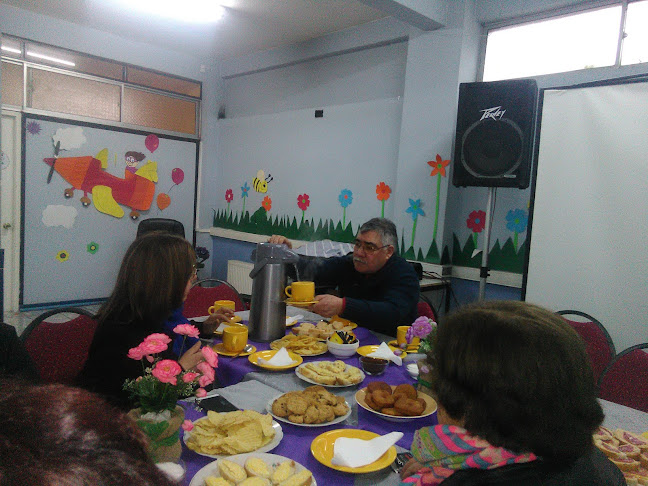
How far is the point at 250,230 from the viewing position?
5746mm

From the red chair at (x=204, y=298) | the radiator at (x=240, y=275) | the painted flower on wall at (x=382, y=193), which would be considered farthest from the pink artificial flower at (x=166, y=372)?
the radiator at (x=240, y=275)

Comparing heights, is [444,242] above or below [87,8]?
below

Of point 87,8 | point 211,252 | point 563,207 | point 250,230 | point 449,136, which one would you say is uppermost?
point 87,8

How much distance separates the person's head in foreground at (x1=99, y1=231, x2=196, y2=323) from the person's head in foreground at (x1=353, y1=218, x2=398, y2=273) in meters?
1.23

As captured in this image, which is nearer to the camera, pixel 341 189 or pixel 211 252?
pixel 341 189

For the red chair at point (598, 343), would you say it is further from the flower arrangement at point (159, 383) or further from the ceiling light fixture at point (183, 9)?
the ceiling light fixture at point (183, 9)

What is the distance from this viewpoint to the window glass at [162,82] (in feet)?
18.2

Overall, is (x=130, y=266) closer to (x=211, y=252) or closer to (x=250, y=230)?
(x=250, y=230)

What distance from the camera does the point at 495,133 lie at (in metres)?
3.03

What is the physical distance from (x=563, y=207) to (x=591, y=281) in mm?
491

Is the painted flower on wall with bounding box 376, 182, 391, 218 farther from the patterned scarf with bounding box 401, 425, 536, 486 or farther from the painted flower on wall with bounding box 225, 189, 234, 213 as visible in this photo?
the patterned scarf with bounding box 401, 425, 536, 486

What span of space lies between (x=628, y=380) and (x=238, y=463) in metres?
1.63

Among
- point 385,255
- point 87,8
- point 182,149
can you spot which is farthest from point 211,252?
point 385,255

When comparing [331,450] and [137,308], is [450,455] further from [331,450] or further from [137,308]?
[137,308]
